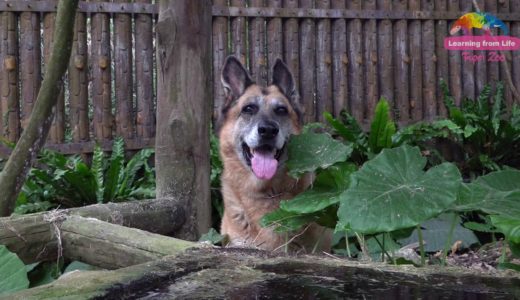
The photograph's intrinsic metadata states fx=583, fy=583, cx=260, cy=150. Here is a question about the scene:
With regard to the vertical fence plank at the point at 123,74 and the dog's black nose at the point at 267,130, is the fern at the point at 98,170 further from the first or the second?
the dog's black nose at the point at 267,130

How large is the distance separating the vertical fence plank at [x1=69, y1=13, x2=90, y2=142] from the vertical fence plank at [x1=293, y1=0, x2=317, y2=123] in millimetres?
2621

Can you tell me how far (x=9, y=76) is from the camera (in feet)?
20.0

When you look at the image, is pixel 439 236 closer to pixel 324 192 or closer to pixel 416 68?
pixel 324 192

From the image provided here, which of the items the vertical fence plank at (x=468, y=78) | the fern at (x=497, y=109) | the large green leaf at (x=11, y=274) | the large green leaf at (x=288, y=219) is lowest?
the large green leaf at (x=11, y=274)

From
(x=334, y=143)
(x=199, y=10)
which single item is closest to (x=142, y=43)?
(x=199, y=10)

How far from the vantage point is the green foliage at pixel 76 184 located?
5602 mm

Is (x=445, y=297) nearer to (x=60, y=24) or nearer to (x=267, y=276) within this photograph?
(x=267, y=276)

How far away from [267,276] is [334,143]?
5.13ft

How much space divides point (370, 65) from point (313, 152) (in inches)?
185

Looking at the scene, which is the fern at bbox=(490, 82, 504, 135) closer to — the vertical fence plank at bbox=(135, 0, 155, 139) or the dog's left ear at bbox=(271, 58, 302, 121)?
the dog's left ear at bbox=(271, 58, 302, 121)

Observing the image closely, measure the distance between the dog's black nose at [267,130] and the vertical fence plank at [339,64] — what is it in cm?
360

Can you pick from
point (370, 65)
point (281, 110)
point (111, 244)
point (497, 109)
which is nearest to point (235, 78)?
point (281, 110)

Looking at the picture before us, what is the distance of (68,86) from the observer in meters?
6.38

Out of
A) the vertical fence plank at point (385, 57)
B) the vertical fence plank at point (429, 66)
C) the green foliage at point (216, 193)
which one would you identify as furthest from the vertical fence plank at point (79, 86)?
the vertical fence plank at point (429, 66)
